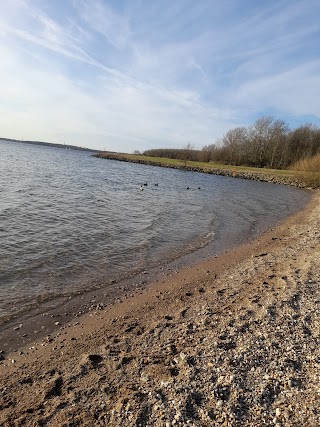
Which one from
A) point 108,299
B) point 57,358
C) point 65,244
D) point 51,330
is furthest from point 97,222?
point 57,358

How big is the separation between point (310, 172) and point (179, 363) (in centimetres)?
5306

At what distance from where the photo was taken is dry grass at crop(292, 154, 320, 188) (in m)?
50.4

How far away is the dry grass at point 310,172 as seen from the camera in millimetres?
50438

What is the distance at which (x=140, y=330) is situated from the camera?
747 centimetres

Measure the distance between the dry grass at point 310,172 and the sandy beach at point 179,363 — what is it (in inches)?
1817

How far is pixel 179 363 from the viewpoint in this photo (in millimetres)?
5953

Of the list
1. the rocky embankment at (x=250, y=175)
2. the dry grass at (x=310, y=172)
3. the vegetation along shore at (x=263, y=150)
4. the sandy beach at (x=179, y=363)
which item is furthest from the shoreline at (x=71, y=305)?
the vegetation along shore at (x=263, y=150)

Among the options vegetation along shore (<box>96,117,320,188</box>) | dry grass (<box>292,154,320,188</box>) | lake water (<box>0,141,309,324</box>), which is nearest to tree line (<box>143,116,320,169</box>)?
vegetation along shore (<box>96,117,320,188</box>)

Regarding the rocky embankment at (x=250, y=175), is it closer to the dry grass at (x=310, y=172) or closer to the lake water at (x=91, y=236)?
the dry grass at (x=310, y=172)

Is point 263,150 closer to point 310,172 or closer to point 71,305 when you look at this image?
point 310,172

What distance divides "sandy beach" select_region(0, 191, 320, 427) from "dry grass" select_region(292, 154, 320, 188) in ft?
151

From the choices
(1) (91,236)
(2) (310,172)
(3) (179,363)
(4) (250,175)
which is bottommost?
(4) (250,175)

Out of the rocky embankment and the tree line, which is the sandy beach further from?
the tree line

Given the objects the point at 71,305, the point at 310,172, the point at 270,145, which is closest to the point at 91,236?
the point at 71,305
